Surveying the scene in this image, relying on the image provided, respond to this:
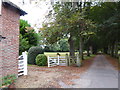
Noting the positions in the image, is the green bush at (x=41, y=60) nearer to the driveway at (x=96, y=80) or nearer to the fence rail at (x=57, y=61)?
the fence rail at (x=57, y=61)

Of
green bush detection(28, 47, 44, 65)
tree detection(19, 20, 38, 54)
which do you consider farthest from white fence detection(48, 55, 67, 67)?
tree detection(19, 20, 38, 54)

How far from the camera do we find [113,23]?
11.1 metres

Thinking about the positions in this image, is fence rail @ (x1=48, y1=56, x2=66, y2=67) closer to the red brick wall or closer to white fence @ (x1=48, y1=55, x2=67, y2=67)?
white fence @ (x1=48, y1=55, x2=67, y2=67)

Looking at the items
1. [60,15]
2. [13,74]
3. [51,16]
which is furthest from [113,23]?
[13,74]

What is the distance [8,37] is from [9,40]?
17 cm

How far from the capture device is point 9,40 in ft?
18.0

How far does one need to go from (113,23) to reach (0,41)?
426 inches

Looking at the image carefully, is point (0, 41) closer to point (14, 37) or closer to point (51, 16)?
point (14, 37)

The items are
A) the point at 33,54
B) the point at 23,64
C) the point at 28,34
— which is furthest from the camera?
the point at 28,34

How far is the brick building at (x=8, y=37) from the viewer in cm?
507

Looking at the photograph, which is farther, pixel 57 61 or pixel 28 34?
pixel 28 34

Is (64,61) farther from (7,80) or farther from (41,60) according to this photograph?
(7,80)

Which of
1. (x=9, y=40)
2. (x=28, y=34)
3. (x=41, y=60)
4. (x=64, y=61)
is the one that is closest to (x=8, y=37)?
(x=9, y=40)

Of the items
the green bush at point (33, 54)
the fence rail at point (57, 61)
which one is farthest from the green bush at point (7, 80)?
the green bush at point (33, 54)
